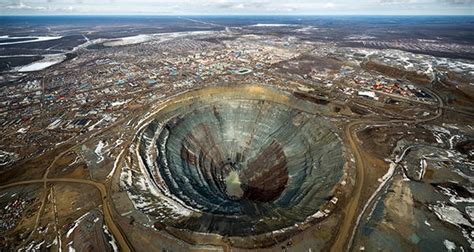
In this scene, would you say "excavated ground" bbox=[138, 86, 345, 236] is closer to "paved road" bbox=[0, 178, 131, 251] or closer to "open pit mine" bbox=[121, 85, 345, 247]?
"open pit mine" bbox=[121, 85, 345, 247]

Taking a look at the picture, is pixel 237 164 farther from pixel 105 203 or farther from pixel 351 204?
pixel 105 203

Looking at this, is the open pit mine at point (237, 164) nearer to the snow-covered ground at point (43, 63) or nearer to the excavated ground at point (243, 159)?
the excavated ground at point (243, 159)

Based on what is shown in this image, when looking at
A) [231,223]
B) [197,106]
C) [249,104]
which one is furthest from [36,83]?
[231,223]

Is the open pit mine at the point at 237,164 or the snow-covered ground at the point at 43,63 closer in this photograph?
the open pit mine at the point at 237,164

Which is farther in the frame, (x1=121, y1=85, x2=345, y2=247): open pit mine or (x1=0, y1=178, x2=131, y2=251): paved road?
(x1=121, y1=85, x2=345, y2=247): open pit mine

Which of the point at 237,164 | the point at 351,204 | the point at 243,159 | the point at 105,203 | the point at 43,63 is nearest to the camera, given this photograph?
the point at 351,204

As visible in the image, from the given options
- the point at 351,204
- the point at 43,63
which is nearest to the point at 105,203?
the point at 351,204

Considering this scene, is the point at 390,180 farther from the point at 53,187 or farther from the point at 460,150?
the point at 53,187

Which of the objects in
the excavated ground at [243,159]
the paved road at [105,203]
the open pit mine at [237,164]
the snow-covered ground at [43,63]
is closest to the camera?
the paved road at [105,203]

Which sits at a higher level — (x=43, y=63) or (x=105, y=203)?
(x=43, y=63)

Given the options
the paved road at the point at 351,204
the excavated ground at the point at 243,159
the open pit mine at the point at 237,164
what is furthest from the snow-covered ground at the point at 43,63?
the paved road at the point at 351,204

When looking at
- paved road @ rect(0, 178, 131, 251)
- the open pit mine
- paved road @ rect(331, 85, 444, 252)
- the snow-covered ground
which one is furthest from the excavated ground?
the snow-covered ground
